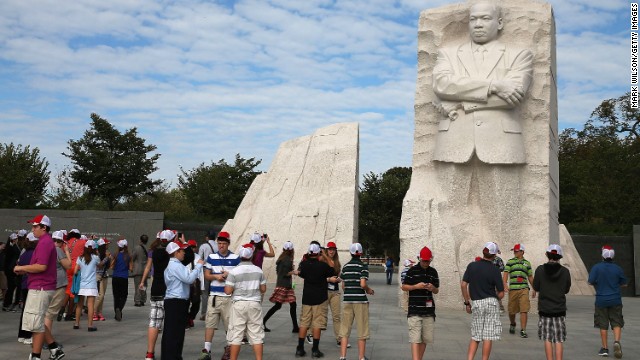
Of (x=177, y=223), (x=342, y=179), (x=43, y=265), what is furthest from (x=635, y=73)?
(x=177, y=223)

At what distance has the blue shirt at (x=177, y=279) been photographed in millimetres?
7723

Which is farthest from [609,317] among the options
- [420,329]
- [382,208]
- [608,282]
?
[382,208]

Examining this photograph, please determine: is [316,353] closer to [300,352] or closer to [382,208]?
[300,352]

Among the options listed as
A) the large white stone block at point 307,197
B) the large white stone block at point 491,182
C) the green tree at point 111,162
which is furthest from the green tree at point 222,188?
the large white stone block at point 491,182

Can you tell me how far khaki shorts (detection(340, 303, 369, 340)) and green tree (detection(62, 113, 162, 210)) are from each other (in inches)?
1180

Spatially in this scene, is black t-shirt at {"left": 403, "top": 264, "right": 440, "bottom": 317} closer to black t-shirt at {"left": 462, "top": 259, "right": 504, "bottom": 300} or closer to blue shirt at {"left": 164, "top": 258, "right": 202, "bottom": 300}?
black t-shirt at {"left": 462, "top": 259, "right": 504, "bottom": 300}

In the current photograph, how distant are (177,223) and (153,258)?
1874 cm

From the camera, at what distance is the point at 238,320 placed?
7648 mm

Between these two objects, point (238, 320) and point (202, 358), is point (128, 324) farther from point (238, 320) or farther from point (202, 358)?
point (238, 320)

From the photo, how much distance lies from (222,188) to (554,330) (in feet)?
113

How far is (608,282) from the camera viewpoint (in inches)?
389

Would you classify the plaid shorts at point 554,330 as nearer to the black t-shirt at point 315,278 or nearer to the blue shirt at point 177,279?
the black t-shirt at point 315,278

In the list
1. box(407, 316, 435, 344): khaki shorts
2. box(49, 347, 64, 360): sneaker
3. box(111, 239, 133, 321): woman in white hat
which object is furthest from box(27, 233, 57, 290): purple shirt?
box(111, 239, 133, 321): woman in white hat

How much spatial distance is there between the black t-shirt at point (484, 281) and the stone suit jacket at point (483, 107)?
7.03 m
